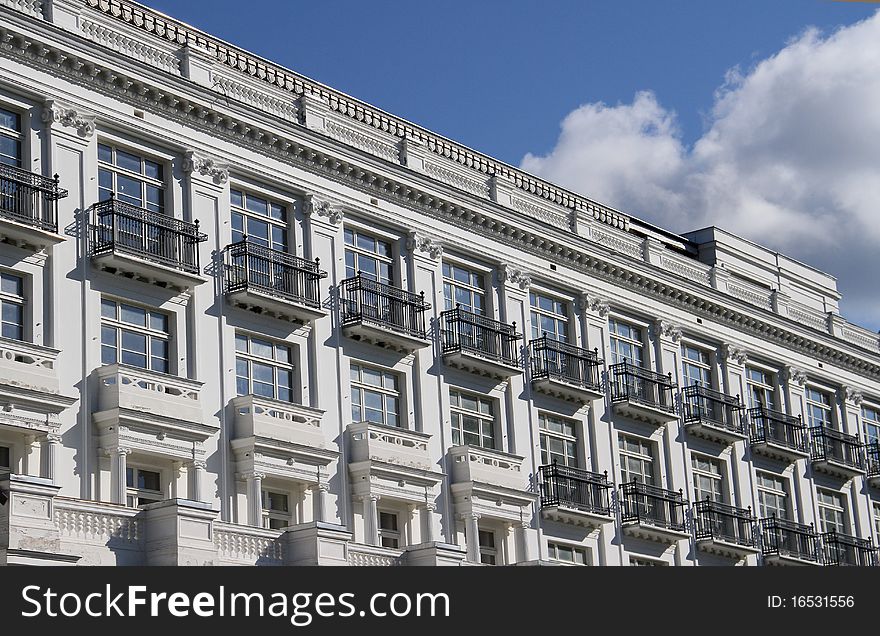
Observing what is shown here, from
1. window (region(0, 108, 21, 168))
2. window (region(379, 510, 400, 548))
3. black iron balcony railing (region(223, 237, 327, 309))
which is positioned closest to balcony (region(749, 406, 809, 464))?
window (region(379, 510, 400, 548))

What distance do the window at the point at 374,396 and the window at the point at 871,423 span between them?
1052 inches

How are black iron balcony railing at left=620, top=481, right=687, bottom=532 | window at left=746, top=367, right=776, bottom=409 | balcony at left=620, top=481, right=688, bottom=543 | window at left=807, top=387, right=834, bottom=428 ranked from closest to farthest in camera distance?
balcony at left=620, top=481, right=688, bottom=543, black iron balcony railing at left=620, top=481, right=687, bottom=532, window at left=746, top=367, right=776, bottom=409, window at left=807, top=387, right=834, bottom=428

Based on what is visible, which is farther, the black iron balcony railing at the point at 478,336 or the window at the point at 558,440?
the window at the point at 558,440

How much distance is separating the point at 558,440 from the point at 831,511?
629 inches

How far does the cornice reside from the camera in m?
37.7

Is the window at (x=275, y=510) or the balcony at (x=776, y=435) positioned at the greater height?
the balcony at (x=776, y=435)

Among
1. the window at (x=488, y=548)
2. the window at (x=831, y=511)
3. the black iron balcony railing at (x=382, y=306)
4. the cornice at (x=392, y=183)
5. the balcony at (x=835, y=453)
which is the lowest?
the window at (x=488, y=548)

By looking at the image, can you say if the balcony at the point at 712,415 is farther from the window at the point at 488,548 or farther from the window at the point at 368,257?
the window at the point at 368,257

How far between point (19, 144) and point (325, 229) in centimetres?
922

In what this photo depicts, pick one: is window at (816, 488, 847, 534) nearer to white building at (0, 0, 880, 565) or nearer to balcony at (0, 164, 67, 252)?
white building at (0, 0, 880, 565)

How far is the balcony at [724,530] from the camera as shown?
51781mm

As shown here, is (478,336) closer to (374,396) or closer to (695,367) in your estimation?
(374,396)

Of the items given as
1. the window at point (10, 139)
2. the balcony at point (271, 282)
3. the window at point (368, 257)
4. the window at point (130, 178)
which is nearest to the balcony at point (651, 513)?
the window at point (368, 257)

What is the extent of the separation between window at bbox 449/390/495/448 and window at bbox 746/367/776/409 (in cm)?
1460
